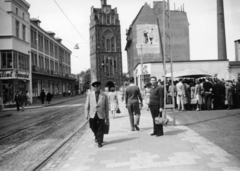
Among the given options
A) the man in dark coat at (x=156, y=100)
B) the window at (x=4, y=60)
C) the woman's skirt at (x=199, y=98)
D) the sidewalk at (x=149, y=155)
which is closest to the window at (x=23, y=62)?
the window at (x=4, y=60)

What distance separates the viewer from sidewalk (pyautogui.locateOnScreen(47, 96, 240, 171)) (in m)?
4.60

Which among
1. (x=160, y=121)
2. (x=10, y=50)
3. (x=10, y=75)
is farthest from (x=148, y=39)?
(x=160, y=121)

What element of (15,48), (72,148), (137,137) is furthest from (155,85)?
(15,48)

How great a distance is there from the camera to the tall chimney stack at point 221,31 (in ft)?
117

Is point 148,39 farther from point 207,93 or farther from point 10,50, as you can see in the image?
point 207,93

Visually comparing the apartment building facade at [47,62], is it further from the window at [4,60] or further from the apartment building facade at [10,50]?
the window at [4,60]

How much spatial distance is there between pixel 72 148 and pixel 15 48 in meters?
24.3

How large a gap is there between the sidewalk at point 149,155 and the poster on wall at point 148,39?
3503 cm

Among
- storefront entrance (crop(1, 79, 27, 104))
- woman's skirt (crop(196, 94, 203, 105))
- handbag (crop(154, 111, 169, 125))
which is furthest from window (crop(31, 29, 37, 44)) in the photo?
handbag (crop(154, 111, 169, 125))

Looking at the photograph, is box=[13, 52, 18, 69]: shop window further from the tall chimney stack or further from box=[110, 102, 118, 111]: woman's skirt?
the tall chimney stack

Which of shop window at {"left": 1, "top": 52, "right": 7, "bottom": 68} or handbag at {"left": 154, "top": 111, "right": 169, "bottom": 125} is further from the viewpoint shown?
shop window at {"left": 1, "top": 52, "right": 7, "bottom": 68}

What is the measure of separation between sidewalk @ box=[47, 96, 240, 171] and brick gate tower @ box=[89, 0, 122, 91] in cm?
7296

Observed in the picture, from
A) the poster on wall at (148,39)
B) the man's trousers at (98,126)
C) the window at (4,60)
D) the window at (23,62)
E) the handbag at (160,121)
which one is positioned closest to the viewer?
the man's trousers at (98,126)

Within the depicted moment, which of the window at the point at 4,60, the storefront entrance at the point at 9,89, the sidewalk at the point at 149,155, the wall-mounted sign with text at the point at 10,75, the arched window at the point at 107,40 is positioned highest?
the arched window at the point at 107,40
